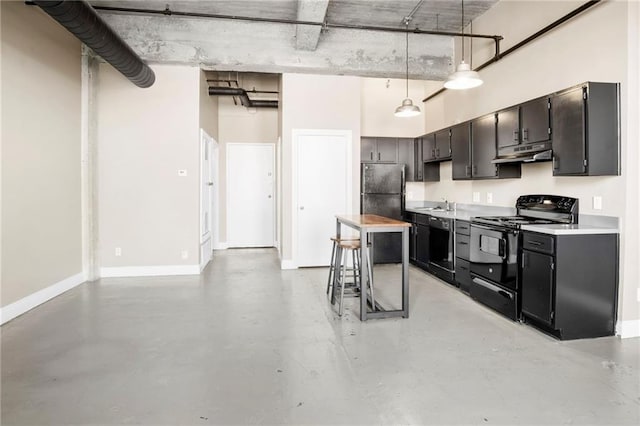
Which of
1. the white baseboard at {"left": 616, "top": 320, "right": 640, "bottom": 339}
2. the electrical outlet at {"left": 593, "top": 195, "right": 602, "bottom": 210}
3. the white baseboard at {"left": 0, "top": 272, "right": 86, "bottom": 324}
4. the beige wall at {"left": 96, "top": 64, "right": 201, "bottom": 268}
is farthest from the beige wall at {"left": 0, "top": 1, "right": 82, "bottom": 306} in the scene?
the white baseboard at {"left": 616, "top": 320, "right": 640, "bottom": 339}

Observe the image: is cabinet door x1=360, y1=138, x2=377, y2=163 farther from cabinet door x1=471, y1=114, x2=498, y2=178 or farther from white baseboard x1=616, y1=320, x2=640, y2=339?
white baseboard x1=616, y1=320, x2=640, y2=339

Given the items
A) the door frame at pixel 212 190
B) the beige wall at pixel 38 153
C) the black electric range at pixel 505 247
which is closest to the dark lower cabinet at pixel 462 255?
the black electric range at pixel 505 247

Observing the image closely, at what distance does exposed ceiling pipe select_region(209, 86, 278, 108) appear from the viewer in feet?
20.6

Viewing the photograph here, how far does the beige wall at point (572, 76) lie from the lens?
2.87 meters

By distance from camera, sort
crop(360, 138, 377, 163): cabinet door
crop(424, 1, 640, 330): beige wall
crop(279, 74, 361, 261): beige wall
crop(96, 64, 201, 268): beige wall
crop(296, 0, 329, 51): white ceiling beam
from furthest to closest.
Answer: crop(360, 138, 377, 163): cabinet door → crop(279, 74, 361, 261): beige wall → crop(96, 64, 201, 268): beige wall → crop(296, 0, 329, 51): white ceiling beam → crop(424, 1, 640, 330): beige wall

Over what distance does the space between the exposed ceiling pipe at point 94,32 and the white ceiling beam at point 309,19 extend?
1963 millimetres

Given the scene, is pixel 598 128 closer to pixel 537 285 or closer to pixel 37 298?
pixel 537 285

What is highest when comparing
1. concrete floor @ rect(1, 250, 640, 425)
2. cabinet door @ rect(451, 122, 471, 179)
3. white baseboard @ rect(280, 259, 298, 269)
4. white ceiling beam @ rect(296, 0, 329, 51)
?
white ceiling beam @ rect(296, 0, 329, 51)

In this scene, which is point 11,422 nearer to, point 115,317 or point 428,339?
point 115,317

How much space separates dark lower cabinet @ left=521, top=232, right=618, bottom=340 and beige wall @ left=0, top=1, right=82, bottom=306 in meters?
4.88

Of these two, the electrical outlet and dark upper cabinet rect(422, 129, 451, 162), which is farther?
dark upper cabinet rect(422, 129, 451, 162)

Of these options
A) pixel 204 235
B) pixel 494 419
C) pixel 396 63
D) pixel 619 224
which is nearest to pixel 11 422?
pixel 494 419

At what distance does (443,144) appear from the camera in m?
5.31

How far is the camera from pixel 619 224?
9.56 feet
